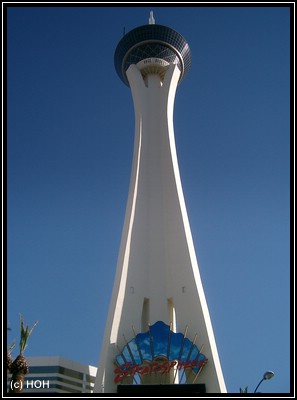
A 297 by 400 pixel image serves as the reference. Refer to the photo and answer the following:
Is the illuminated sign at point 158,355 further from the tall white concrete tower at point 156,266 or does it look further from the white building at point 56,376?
the white building at point 56,376

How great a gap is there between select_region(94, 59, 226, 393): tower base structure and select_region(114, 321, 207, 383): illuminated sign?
64 millimetres

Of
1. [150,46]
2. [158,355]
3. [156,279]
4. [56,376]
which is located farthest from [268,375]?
[150,46]

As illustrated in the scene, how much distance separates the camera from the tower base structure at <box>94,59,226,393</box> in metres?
29.5

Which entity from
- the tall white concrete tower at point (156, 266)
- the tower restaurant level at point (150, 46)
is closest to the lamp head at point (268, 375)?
the tall white concrete tower at point (156, 266)

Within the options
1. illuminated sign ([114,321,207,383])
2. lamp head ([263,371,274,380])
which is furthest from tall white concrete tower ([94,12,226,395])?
lamp head ([263,371,274,380])

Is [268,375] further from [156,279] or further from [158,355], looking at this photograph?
[156,279]

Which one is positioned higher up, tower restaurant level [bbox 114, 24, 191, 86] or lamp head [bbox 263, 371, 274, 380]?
tower restaurant level [bbox 114, 24, 191, 86]

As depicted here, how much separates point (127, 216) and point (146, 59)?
19.0 metres

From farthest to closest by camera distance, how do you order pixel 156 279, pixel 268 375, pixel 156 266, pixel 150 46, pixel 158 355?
1. pixel 150 46
2. pixel 156 266
3. pixel 156 279
4. pixel 158 355
5. pixel 268 375

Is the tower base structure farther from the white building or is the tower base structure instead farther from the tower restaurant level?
the white building

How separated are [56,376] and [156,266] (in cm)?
1272

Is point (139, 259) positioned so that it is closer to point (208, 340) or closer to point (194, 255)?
point (194, 255)

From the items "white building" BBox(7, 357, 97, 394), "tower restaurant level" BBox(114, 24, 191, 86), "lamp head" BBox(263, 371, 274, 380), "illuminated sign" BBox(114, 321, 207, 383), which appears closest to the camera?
"lamp head" BBox(263, 371, 274, 380)

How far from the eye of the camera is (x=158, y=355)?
29.4 metres
